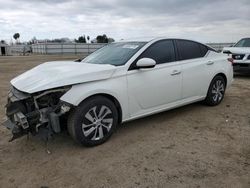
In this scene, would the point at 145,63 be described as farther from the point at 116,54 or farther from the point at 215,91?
the point at 215,91

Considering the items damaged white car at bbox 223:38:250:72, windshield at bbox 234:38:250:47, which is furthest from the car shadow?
windshield at bbox 234:38:250:47

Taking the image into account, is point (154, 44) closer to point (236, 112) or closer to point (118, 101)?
point (118, 101)

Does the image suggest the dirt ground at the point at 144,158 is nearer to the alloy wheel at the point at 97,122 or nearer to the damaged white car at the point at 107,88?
the alloy wheel at the point at 97,122

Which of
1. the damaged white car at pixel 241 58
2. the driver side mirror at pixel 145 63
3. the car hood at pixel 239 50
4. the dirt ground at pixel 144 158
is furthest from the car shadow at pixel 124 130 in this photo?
the car hood at pixel 239 50

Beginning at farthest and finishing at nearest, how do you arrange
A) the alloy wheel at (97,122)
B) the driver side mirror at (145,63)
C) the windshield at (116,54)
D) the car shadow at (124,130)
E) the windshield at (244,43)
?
the windshield at (244,43) → the windshield at (116,54) → the driver side mirror at (145,63) → the car shadow at (124,130) → the alloy wheel at (97,122)

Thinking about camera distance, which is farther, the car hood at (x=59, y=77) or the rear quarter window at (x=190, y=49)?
the rear quarter window at (x=190, y=49)

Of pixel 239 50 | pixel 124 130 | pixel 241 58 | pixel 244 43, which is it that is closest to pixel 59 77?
pixel 124 130

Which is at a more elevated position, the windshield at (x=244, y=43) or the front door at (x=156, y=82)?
the windshield at (x=244, y=43)

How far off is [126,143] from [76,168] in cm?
99

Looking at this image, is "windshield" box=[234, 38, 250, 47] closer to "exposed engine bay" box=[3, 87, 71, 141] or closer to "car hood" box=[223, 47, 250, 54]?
"car hood" box=[223, 47, 250, 54]

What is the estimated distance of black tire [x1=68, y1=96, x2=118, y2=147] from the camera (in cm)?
393

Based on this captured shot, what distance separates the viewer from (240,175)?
3.35 meters

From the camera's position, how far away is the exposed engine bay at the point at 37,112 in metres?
3.84

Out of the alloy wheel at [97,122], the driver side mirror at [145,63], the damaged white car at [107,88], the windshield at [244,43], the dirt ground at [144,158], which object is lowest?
the dirt ground at [144,158]
